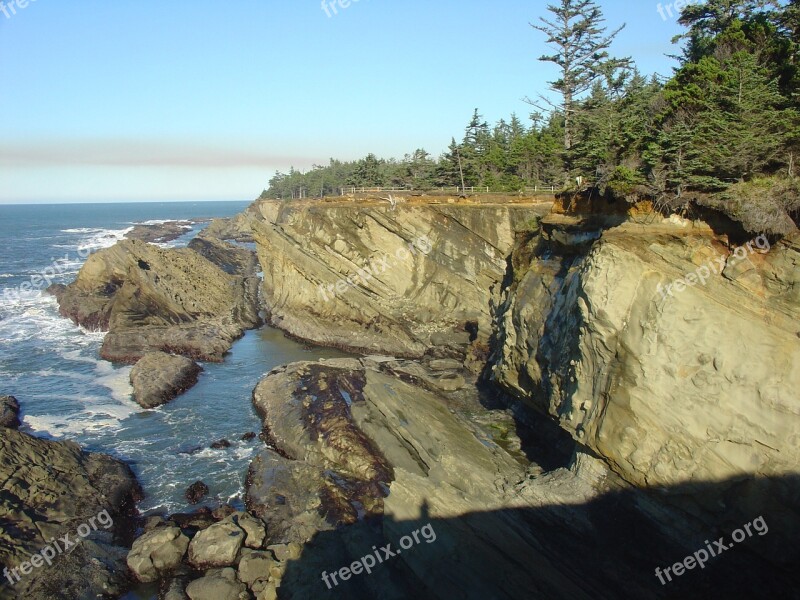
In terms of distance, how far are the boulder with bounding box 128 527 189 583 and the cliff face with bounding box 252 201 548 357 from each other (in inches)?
697

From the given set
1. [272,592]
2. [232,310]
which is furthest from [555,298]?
[232,310]

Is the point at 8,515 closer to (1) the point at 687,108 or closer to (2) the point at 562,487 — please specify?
(2) the point at 562,487

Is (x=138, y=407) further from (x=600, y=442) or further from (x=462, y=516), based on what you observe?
(x=600, y=442)

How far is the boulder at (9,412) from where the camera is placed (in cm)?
2152

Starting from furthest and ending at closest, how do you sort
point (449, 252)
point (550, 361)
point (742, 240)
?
point (449, 252) < point (550, 361) < point (742, 240)

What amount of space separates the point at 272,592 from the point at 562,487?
27.7 feet

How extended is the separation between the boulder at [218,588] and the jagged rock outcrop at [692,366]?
1012 centimetres

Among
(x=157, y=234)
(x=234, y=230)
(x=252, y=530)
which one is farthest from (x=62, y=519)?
(x=157, y=234)

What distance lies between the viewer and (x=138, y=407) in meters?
24.1

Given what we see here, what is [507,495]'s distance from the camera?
14469 mm

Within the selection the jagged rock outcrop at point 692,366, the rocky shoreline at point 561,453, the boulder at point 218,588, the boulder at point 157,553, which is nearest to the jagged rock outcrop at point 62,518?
the boulder at point 157,553

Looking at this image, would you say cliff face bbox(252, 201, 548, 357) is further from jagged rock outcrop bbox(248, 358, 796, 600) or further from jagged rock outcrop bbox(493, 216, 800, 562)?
jagged rock outcrop bbox(493, 216, 800, 562)

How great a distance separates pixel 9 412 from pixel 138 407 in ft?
16.8

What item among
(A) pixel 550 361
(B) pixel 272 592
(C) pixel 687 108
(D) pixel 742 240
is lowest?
(B) pixel 272 592
